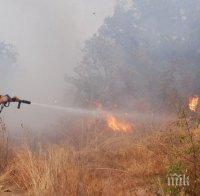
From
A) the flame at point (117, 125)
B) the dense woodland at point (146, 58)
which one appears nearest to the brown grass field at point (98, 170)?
the flame at point (117, 125)

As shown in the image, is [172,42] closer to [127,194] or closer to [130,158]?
[130,158]

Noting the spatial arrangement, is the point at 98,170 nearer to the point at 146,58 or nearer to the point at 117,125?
the point at 117,125

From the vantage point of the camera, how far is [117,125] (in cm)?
2080

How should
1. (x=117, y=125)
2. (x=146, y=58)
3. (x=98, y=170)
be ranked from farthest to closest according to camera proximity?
1. (x=146, y=58)
2. (x=117, y=125)
3. (x=98, y=170)

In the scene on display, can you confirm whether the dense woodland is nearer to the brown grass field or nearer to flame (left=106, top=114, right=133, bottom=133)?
flame (left=106, top=114, right=133, bottom=133)

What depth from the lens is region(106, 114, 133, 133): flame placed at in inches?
760

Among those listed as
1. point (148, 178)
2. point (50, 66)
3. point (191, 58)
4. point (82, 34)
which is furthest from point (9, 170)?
point (82, 34)

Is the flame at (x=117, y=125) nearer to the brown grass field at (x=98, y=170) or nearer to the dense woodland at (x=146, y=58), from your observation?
the dense woodland at (x=146, y=58)

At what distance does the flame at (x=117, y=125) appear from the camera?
760 inches

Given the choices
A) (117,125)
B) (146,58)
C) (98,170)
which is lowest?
(98,170)

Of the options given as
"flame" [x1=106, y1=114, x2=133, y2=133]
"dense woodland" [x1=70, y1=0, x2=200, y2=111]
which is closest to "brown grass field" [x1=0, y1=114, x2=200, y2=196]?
"flame" [x1=106, y1=114, x2=133, y2=133]

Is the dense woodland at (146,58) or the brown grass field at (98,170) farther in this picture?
the dense woodland at (146,58)

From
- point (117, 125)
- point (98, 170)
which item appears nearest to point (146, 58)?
point (117, 125)

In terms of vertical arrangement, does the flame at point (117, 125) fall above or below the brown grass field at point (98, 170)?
above
